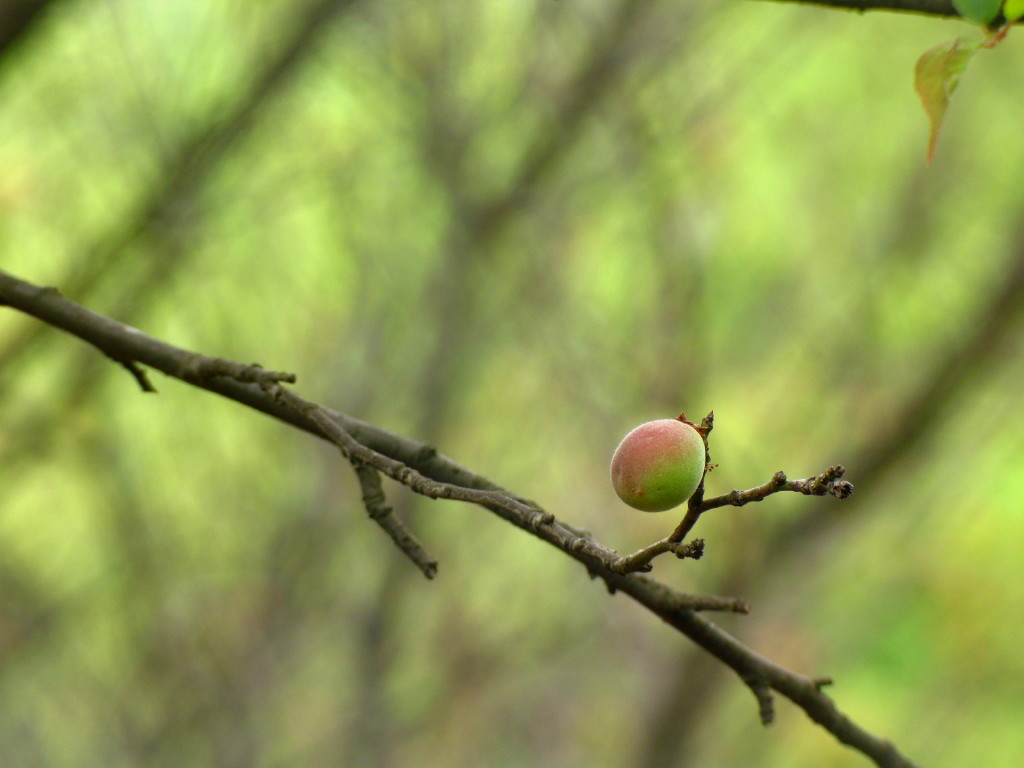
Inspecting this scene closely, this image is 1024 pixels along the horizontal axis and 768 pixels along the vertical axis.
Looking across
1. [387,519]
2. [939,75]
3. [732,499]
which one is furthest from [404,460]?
[939,75]

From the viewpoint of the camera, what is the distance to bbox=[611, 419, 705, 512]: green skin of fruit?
1.24 m

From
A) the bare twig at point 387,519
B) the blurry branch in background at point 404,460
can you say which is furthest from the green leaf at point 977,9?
the bare twig at point 387,519

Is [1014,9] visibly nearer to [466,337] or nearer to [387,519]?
[387,519]

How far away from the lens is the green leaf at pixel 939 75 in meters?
1.57

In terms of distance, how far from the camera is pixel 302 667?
21.1 feet

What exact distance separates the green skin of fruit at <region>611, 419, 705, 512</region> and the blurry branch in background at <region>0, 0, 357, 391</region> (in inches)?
123

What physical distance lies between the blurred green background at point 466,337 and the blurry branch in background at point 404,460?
2549mm

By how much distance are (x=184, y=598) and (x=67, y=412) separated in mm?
1552

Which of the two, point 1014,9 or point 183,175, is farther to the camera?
point 183,175

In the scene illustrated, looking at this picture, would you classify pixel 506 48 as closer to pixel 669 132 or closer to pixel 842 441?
pixel 669 132

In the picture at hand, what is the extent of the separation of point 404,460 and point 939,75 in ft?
3.32

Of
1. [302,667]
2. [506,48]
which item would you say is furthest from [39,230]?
[302,667]

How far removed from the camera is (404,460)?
54.0 inches

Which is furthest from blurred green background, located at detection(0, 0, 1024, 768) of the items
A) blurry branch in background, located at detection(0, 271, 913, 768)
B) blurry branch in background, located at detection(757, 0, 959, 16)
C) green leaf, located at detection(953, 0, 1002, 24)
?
green leaf, located at detection(953, 0, 1002, 24)
